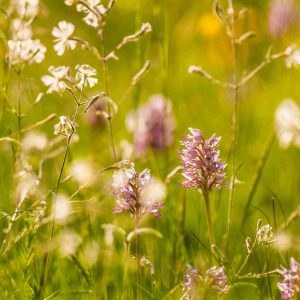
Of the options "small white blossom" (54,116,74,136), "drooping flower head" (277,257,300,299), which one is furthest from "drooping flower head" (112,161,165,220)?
"drooping flower head" (277,257,300,299)

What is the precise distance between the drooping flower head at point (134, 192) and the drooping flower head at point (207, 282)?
0.11 m

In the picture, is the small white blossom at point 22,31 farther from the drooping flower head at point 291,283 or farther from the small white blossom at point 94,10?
the drooping flower head at point 291,283

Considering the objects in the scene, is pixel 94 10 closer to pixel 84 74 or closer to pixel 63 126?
pixel 84 74

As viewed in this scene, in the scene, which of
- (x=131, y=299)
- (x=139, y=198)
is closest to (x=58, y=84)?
(x=139, y=198)

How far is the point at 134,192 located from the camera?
1.20 m

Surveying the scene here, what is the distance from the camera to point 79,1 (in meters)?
1.33

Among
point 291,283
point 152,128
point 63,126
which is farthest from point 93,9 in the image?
point 152,128

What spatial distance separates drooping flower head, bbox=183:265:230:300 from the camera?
115cm

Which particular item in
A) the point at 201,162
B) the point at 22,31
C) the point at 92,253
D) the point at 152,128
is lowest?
the point at 92,253

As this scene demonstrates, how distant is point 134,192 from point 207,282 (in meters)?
0.19

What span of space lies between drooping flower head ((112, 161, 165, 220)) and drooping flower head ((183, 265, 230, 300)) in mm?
114

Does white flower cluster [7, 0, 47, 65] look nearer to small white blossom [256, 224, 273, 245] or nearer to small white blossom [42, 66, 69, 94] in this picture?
small white blossom [42, 66, 69, 94]

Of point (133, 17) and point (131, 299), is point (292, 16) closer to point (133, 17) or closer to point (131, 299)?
point (133, 17)

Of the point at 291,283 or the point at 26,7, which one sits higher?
the point at 26,7
